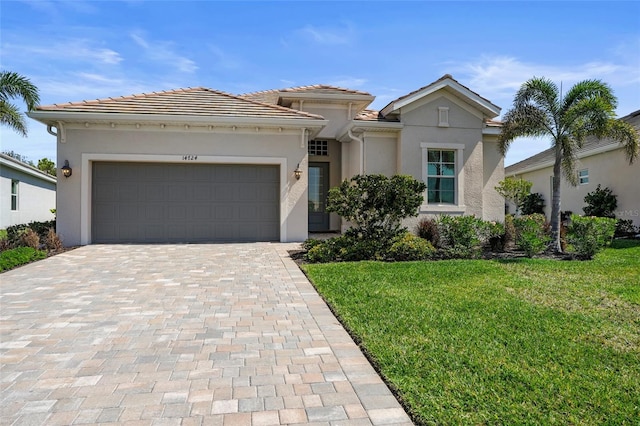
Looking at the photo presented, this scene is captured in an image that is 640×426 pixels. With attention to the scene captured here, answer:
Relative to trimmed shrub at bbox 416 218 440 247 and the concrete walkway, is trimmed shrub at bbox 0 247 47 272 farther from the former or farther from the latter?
trimmed shrub at bbox 416 218 440 247

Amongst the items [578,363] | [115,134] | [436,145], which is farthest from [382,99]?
[578,363]

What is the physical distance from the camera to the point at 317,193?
15328 mm

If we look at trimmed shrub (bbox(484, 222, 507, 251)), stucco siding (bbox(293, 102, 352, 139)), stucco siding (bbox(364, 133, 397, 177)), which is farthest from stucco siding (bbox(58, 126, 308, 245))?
trimmed shrub (bbox(484, 222, 507, 251))

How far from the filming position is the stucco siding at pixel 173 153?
461 inches

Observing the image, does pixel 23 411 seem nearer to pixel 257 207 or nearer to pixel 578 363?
pixel 578 363

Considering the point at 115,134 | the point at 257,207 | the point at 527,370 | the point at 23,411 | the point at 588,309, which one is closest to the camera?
the point at 23,411

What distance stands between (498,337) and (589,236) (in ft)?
23.6

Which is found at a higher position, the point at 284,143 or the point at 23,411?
the point at 284,143

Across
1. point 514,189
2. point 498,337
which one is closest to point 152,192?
point 498,337

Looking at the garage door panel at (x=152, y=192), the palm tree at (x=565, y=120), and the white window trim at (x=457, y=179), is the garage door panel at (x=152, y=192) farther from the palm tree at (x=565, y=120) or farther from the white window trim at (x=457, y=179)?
the palm tree at (x=565, y=120)

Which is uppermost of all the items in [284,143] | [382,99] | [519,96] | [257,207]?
[382,99]

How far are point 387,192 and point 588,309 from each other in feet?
15.8

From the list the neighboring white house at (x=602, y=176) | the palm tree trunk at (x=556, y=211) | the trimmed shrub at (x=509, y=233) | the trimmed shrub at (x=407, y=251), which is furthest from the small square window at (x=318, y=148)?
the neighboring white house at (x=602, y=176)

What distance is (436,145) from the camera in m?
13.0
